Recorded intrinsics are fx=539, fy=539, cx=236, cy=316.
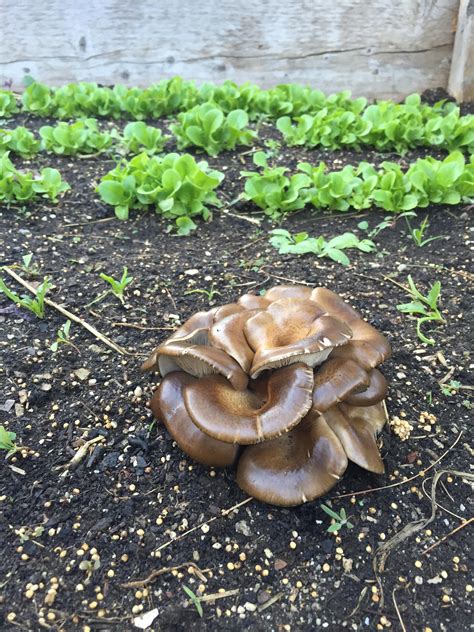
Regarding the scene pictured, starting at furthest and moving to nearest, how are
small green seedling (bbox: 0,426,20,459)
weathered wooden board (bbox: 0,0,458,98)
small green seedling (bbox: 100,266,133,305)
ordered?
weathered wooden board (bbox: 0,0,458,98), small green seedling (bbox: 100,266,133,305), small green seedling (bbox: 0,426,20,459)

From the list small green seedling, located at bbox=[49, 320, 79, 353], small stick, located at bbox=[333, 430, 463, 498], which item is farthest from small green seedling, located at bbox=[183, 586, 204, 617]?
small green seedling, located at bbox=[49, 320, 79, 353]

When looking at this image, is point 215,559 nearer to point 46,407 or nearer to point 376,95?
point 46,407

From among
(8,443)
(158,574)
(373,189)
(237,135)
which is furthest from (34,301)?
(237,135)

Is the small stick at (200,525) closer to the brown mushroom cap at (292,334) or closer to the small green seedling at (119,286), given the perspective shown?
the brown mushroom cap at (292,334)

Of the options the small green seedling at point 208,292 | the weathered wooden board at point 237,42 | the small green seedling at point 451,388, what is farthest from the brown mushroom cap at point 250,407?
the weathered wooden board at point 237,42

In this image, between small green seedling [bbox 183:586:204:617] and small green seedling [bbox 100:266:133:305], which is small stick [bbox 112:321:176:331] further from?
small green seedling [bbox 183:586:204:617]

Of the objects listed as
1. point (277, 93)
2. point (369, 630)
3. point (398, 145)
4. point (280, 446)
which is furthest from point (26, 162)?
point (369, 630)
